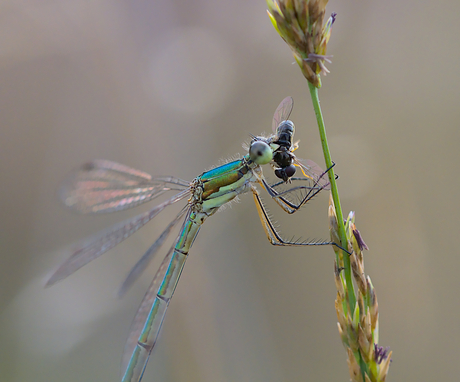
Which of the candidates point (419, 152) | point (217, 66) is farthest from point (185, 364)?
point (217, 66)

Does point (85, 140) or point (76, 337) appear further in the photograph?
point (85, 140)

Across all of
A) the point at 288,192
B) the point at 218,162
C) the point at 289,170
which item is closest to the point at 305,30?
the point at 289,170

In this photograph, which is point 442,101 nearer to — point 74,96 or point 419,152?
point 419,152

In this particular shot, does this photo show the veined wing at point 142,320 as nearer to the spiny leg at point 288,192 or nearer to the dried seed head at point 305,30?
the spiny leg at point 288,192

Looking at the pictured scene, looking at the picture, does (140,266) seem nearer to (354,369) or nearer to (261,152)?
(261,152)

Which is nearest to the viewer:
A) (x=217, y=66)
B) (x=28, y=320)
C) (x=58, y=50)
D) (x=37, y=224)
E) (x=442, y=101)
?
(x=442, y=101)
